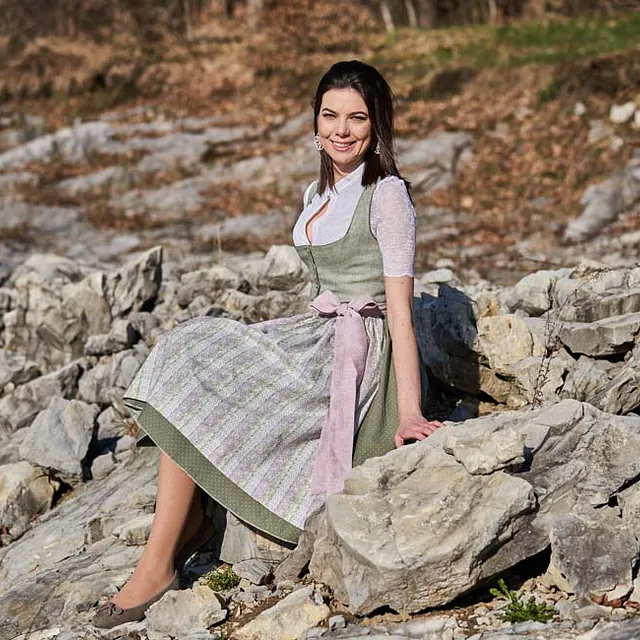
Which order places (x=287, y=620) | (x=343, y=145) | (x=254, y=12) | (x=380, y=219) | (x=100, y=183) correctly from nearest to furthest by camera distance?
(x=287, y=620) → (x=380, y=219) → (x=343, y=145) → (x=100, y=183) → (x=254, y=12)

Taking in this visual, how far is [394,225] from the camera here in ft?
11.5

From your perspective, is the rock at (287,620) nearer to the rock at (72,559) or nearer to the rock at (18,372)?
the rock at (72,559)

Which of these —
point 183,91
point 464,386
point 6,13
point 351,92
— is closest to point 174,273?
point 464,386

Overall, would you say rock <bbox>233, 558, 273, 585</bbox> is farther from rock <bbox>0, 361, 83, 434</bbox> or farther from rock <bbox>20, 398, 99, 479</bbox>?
rock <bbox>0, 361, 83, 434</bbox>

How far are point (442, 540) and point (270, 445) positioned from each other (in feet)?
2.49

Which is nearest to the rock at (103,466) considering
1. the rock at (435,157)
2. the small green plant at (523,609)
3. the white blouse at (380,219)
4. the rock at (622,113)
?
the white blouse at (380,219)

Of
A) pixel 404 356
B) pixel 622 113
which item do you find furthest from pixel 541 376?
pixel 622 113

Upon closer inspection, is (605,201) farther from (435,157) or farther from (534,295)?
(534,295)

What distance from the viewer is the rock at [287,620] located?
303 centimetres

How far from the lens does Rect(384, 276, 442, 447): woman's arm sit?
3382 millimetres

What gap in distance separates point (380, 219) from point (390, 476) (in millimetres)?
921

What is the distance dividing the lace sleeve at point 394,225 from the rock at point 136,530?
53.2 inches

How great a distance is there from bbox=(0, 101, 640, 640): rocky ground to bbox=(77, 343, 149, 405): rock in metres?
0.02

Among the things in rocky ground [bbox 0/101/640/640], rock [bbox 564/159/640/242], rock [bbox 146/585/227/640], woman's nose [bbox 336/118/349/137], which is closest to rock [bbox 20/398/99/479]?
rocky ground [bbox 0/101/640/640]
